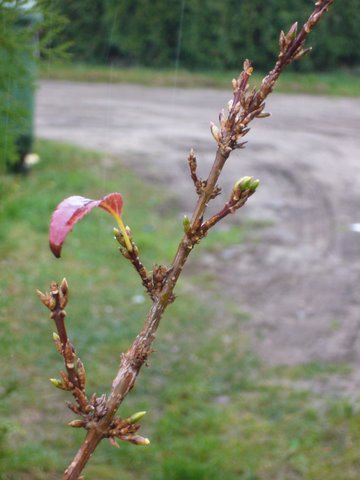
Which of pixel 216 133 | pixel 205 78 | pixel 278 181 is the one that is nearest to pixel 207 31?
pixel 205 78

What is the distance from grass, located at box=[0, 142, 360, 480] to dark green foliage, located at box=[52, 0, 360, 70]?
34.4 feet

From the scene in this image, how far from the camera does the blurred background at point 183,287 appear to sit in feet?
13.4

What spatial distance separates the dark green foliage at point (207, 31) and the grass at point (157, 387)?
10.5 meters

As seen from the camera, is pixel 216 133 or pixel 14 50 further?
pixel 14 50

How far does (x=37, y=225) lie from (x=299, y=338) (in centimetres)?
303

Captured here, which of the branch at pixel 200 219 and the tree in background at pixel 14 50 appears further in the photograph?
the tree in background at pixel 14 50

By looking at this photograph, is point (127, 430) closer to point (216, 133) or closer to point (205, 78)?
point (216, 133)

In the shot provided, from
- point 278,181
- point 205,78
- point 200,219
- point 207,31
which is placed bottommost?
point 278,181

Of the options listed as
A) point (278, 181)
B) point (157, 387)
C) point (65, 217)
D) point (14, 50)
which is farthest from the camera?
point (278, 181)

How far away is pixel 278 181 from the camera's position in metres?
9.91

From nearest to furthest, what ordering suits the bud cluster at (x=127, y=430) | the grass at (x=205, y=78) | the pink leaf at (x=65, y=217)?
the pink leaf at (x=65, y=217)
the bud cluster at (x=127, y=430)
the grass at (x=205, y=78)

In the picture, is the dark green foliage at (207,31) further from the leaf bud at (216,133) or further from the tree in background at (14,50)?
the leaf bud at (216,133)

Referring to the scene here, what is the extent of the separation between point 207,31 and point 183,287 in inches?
499

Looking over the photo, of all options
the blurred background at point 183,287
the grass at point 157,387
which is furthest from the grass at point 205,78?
the grass at point 157,387
